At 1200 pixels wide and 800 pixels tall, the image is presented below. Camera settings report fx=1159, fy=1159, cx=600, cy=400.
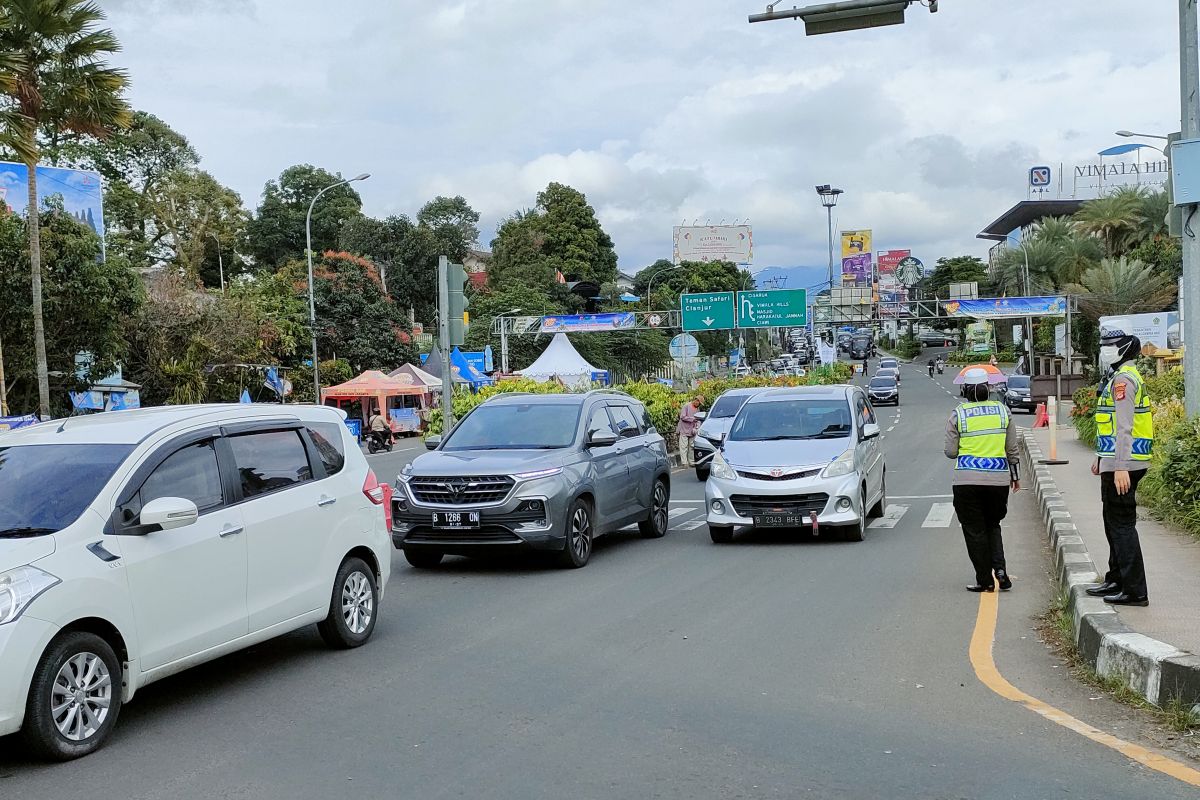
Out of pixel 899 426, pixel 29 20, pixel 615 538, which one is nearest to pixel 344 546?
pixel 615 538

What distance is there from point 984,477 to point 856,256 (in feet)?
498

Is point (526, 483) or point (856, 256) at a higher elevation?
point (856, 256)

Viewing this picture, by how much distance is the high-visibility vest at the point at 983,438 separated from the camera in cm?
962

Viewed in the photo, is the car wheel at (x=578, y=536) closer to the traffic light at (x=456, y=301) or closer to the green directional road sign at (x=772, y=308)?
the traffic light at (x=456, y=301)

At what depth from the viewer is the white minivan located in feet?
18.0

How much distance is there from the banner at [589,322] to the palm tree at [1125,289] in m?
23.1

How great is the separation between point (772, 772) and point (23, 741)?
350cm

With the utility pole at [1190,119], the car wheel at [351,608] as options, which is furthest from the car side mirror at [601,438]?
the utility pole at [1190,119]

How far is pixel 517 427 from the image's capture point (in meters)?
12.4

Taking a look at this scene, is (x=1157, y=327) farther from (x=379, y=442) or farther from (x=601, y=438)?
(x=601, y=438)

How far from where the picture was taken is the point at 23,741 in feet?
17.9

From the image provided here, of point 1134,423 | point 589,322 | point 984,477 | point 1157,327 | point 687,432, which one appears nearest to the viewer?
point 1134,423

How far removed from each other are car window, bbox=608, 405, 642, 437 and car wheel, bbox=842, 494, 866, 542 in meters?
2.74

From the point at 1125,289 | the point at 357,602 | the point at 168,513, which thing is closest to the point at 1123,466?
the point at 357,602
